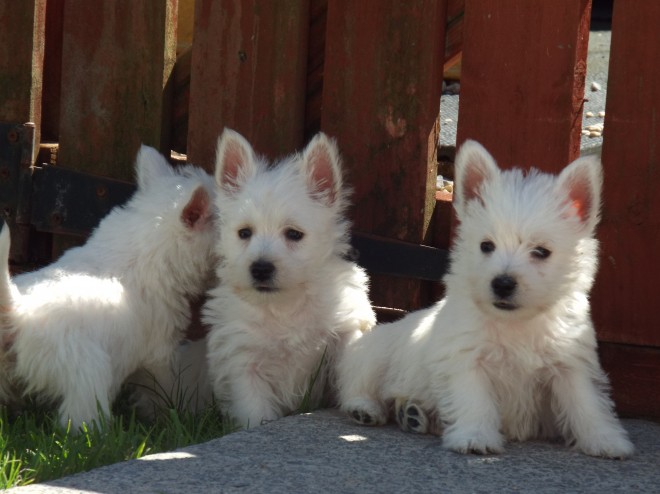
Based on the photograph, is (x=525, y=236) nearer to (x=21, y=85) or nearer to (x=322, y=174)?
(x=322, y=174)

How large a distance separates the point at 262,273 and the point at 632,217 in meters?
1.84

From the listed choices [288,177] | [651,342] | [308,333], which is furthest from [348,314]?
[651,342]

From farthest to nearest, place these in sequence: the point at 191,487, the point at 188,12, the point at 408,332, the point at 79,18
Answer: the point at 188,12 < the point at 79,18 < the point at 408,332 < the point at 191,487

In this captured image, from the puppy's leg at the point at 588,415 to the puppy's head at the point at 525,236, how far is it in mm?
361

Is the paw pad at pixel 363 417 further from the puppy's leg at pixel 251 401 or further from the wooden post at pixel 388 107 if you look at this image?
the wooden post at pixel 388 107

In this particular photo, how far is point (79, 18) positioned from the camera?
22.6 ft

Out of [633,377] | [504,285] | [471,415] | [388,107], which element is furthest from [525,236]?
[388,107]

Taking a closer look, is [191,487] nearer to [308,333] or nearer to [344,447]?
[344,447]

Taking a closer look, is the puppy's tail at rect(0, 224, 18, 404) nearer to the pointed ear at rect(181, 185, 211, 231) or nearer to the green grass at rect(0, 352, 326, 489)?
the green grass at rect(0, 352, 326, 489)

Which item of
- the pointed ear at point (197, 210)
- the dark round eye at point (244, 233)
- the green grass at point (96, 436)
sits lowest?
the green grass at point (96, 436)

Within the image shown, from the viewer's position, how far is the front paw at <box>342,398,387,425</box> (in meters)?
5.46

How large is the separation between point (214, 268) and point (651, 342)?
2344mm

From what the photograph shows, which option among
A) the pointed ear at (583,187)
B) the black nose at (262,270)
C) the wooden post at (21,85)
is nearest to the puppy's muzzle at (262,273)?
the black nose at (262,270)

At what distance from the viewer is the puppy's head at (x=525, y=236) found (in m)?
4.98
